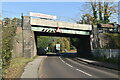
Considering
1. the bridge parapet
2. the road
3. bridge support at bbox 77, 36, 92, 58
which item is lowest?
the road

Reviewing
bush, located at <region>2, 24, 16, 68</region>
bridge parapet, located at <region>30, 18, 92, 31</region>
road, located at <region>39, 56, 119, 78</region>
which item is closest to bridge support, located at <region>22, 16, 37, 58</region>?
bridge parapet, located at <region>30, 18, 92, 31</region>

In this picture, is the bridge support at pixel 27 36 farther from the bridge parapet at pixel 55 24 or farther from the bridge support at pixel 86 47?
the bridge support at pixel 86 47

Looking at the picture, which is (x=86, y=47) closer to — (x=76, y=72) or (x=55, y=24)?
(x=55, y=24)

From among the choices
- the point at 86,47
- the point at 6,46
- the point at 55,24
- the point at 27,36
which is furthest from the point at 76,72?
the point at 86,47

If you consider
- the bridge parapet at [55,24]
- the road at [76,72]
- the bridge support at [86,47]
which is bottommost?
the road at [76,72]

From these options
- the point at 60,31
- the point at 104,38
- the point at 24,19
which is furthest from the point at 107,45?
the point at 24,19

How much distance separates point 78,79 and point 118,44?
2189cm

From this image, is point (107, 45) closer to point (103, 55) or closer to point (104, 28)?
point (104, 28)

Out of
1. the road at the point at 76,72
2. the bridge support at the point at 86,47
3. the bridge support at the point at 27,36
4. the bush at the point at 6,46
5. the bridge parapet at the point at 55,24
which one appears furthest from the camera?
the bridge support at the point at 86,47

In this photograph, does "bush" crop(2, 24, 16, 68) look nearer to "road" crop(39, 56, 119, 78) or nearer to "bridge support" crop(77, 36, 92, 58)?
"road" crop(39, 56, 119, 78)

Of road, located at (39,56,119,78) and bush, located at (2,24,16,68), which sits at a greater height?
bush, located at (2,24,16,68)

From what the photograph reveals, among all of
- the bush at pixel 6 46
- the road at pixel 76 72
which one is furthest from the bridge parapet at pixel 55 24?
the bush at pixel 6 46

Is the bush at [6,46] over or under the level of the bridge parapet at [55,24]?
under

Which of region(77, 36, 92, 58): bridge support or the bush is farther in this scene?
region(77, 36, 92, 58): bridge support
